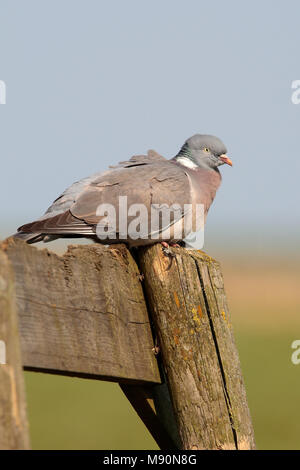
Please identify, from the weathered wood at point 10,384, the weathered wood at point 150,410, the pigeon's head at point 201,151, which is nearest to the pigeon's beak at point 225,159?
the pigeon's head at point 201,151

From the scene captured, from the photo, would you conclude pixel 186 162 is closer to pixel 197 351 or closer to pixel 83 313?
pixel 197 351

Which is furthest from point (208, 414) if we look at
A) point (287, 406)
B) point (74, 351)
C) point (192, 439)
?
point (287, 406)

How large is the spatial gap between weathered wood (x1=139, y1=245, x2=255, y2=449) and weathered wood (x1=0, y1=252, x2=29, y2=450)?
133 cm

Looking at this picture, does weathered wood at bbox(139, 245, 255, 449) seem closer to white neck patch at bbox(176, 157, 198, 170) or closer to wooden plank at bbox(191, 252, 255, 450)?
wooden plank at bbox(191, 252, 255, 450)

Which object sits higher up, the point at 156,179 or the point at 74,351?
the point at 156,179

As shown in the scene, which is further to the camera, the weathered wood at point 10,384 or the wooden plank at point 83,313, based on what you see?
the wooden plank at point 83,313

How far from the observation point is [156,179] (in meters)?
5.11

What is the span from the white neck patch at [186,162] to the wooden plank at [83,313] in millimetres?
2752

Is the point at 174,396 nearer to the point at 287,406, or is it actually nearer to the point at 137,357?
the point at 137,357

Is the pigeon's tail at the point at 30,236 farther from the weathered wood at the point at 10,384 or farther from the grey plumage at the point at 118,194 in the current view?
the weathered wood at the point at 10,384

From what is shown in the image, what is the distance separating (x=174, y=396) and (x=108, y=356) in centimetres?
52

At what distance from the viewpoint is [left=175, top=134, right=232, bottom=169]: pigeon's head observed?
6.27 m

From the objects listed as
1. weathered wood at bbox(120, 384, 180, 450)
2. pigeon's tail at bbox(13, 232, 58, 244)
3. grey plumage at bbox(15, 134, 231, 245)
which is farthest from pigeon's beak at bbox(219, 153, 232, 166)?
weathered wood at bbox(120, 384, 180, 450)

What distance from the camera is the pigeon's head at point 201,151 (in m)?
6.27
